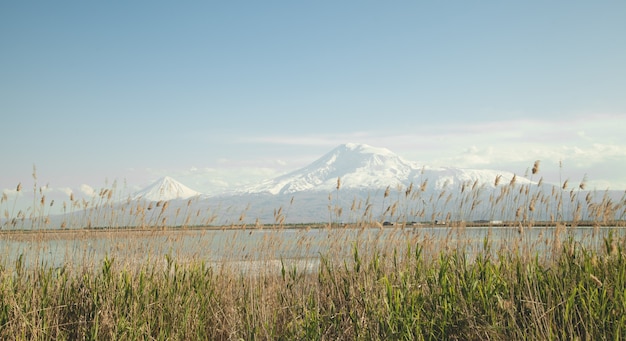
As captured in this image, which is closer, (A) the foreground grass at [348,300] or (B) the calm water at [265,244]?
(A) the foreground grass at [348,300]

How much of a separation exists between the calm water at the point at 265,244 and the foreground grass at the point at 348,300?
0.64 feet

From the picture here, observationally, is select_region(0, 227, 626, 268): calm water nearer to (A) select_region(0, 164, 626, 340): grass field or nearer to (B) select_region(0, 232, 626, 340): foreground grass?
(A) select_region(0, 164, 626, 340): grass field

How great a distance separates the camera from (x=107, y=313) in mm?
6148

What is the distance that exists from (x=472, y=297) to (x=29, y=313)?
529 cm

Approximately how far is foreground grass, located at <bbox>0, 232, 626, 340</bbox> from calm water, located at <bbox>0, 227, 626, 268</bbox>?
0.20m

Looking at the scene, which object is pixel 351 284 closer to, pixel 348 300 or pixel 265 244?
pixel 348 300

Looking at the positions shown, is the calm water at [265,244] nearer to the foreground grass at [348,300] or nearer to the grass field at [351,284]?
the grass field at [351,284]

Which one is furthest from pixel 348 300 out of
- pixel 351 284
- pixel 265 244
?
pixel 265 244

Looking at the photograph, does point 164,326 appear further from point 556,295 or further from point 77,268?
point 556,295

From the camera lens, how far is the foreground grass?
17.2ft

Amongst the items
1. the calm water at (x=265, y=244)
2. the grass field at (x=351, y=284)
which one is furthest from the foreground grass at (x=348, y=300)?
the calm water at (x=265, y=244)

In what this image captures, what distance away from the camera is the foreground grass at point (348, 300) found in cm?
524

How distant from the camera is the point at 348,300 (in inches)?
256

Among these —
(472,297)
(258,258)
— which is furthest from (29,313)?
(472,297)
